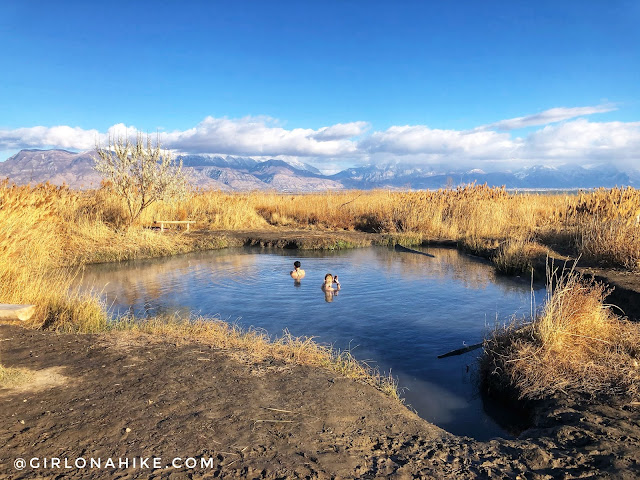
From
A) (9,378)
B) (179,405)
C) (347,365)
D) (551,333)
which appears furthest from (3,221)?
(551,333)

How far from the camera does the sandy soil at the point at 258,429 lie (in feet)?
12.4

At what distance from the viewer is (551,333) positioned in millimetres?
6164

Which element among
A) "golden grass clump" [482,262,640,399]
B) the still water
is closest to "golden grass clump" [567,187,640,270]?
the still water

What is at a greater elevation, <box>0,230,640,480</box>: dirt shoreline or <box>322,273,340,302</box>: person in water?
<box>0,230,640,480</box>: dirt shoreline

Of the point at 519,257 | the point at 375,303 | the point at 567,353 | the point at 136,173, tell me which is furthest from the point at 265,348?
the point at 136,173

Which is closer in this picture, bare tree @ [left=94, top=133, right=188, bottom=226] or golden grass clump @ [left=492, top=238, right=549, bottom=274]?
golden grass clump @ [left=492, top=238, right=549, bottom=274]

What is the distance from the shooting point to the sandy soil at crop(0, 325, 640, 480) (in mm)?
3781

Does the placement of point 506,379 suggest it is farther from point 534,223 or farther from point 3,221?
point 534,223

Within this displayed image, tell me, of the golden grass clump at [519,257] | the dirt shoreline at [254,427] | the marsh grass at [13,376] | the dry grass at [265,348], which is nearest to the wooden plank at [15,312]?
the dirt shoreline at [254,427]

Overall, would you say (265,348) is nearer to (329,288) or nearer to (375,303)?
(375,303)

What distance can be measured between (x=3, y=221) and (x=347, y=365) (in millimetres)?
6499

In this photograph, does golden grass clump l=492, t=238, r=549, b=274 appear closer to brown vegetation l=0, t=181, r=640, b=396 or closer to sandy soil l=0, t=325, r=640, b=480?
brown vegetation l=0, t=181, r=640, b=396

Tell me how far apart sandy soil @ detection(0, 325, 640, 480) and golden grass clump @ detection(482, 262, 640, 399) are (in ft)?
1.36

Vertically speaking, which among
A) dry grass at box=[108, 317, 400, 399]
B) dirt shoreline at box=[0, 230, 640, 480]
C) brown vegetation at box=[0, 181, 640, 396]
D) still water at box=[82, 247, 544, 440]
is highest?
brown vegetation at box=[0, 181, 640, 396]
